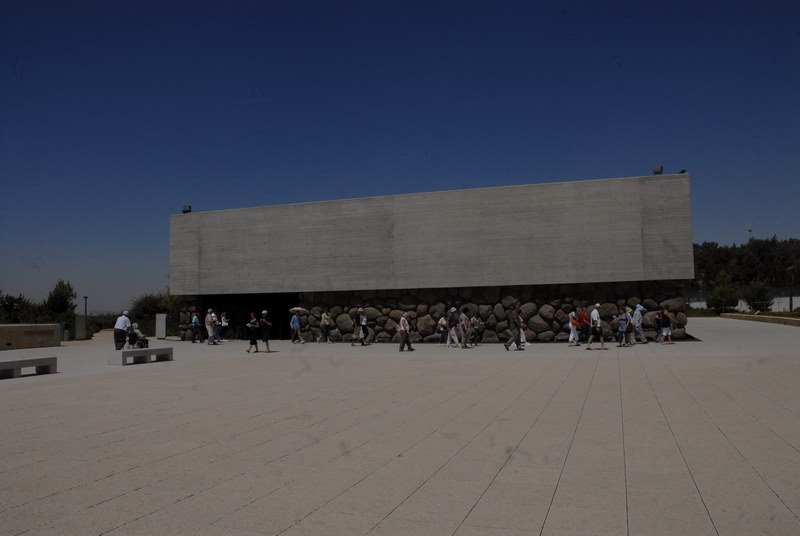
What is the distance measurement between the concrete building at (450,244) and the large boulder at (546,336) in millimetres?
1348

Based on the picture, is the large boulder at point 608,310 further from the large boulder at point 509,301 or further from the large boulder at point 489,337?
the large boulder at point 489,337

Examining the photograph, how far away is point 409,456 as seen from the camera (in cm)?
657

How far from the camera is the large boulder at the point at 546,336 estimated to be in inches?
934

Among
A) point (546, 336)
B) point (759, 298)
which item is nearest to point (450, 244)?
point (546, 336)

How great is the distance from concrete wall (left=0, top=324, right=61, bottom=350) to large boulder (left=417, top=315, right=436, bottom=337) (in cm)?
1696

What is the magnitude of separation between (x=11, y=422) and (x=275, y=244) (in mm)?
18994

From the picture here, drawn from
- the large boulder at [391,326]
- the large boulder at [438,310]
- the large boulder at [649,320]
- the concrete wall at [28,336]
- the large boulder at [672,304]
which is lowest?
the concrete wall at [28,336]

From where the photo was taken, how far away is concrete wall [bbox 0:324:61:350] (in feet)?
89.9

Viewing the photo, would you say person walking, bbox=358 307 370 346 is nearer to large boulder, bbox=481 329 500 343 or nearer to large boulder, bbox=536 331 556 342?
large boulder, bbox=481 329 500 343

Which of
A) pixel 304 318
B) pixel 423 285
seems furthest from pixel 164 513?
pixel 304 318

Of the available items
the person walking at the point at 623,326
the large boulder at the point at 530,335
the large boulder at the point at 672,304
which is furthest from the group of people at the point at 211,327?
the large boulder at the point at 672,304

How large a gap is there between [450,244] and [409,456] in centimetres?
1844

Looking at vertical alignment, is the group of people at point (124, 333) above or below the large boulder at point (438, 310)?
below

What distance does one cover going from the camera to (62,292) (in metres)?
42.8
